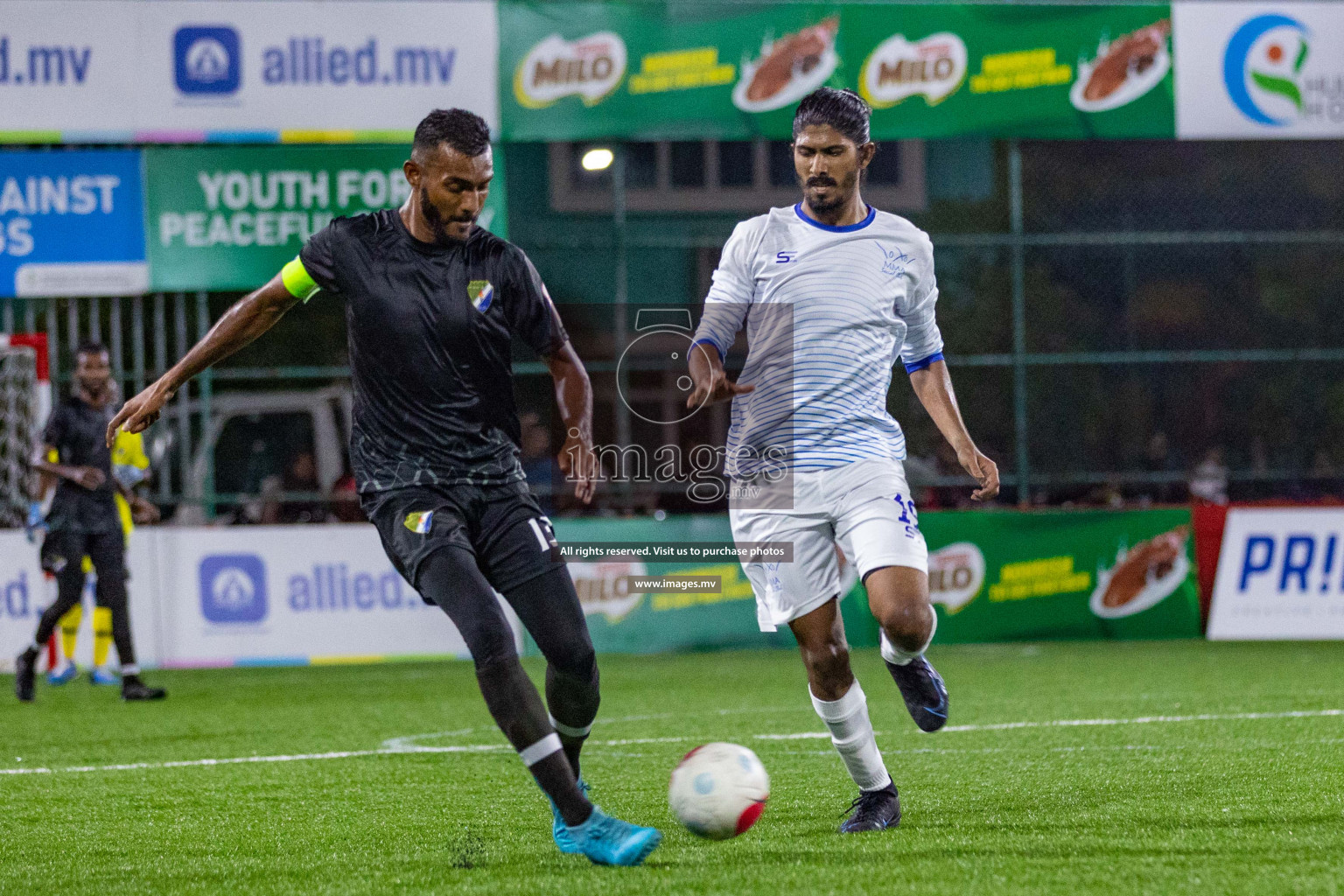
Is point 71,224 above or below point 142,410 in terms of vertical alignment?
above

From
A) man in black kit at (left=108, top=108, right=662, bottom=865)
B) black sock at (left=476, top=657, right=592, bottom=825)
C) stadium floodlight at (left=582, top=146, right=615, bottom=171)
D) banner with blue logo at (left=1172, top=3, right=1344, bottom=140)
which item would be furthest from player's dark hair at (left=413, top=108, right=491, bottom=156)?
banner with blue logo at (left=1172, top=3, right=1344, bottom=140)

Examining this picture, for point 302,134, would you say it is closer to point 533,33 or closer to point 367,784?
point 533,33

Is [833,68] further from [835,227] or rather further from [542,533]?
[542,533]

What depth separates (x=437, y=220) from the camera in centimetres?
497

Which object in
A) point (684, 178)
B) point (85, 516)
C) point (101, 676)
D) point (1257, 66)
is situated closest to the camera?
point (85, 516)

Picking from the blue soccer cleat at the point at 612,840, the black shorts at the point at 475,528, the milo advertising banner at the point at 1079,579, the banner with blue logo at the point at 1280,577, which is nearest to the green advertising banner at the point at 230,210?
the milo advertising banner at the point at 1079,579

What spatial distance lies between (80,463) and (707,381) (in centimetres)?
711

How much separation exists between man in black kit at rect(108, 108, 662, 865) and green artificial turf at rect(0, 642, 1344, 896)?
69cm

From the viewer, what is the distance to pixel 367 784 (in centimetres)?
682

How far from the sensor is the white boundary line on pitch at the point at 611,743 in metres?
7.64

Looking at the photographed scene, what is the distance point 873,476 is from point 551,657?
1.13 metres

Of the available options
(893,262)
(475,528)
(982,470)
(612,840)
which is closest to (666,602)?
(982,470)

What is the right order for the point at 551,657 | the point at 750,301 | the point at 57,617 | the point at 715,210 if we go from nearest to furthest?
the point at 551,657 → the point at 750,301 → the point at 57,617 → the point at 715,210

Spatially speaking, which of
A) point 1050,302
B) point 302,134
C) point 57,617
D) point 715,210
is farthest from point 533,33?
point 1050,302
